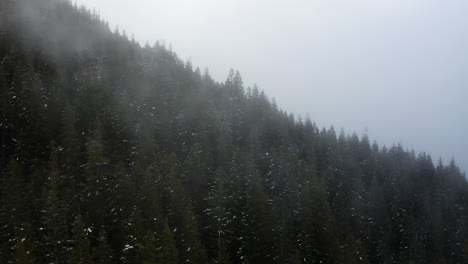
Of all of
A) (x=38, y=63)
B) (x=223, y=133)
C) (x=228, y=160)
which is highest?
(x=38, y=63)

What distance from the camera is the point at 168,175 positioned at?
49750mm

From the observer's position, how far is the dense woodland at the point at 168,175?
136 feet

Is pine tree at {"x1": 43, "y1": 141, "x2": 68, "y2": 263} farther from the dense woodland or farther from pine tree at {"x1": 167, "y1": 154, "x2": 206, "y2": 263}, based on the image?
pine tree at {"x1": 167, "y1": 154, "x2": 206, "y2": 263}

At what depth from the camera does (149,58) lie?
107 metres

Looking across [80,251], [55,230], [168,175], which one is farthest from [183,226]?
[55,230]

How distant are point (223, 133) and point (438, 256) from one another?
39.1 meters

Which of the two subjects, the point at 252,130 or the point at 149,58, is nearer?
the point at 252,130

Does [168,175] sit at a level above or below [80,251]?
above

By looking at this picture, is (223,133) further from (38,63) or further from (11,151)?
(38,63)

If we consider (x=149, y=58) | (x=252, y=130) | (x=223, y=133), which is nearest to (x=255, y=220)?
(x=223, y=133)

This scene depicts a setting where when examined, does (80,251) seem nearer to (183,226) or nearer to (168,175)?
(183,226)

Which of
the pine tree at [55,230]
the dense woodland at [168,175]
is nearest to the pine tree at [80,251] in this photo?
the dense woodland at [168,175]

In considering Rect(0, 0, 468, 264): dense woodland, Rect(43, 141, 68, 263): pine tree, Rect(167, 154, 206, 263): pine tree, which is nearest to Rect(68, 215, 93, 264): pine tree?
Rect(0, 0, 468, 264): dense woodland

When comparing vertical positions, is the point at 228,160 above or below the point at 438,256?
above
